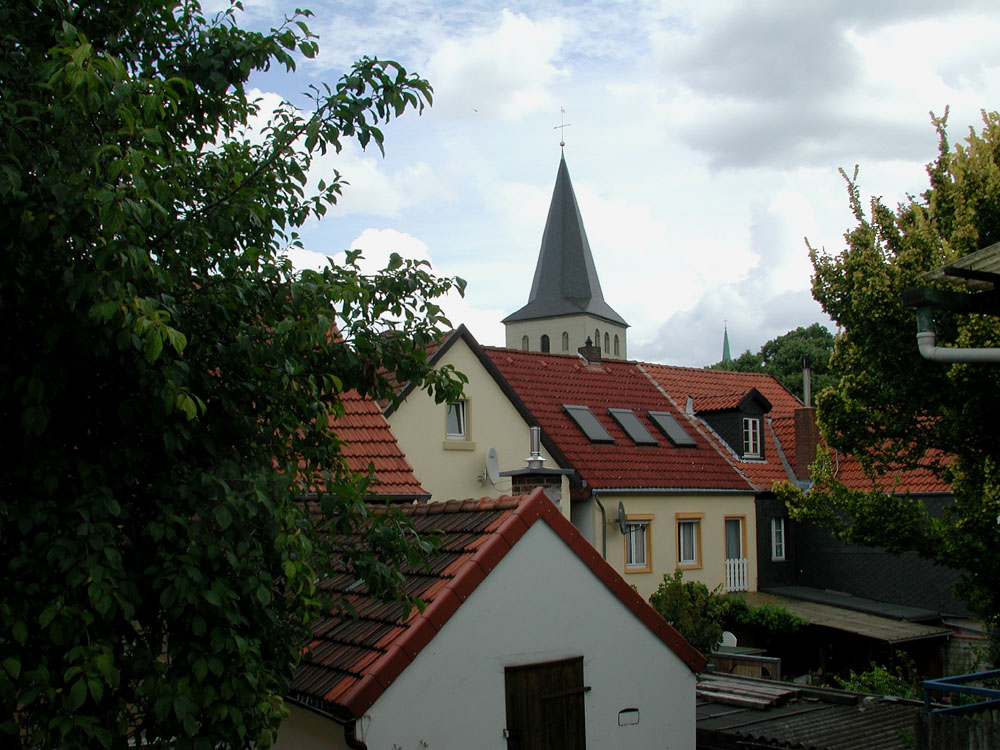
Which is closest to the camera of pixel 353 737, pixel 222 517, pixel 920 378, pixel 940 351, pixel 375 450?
pixel 222 517

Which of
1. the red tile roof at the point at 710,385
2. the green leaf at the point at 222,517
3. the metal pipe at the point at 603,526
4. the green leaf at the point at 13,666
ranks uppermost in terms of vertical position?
the red tile roof at the point at 710,385

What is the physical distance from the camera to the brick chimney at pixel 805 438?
29047mm

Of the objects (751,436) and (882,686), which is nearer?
(882,686)

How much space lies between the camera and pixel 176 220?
5734 millimetres

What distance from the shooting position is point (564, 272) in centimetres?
8362

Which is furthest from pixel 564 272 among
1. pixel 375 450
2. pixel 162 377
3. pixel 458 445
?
pixel 162 377

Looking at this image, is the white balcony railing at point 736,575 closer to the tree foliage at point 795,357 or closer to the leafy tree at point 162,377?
the leafy tree at point 162,377

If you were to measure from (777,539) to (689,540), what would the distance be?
11.6ft

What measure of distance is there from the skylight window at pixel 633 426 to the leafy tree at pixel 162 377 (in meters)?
20.9

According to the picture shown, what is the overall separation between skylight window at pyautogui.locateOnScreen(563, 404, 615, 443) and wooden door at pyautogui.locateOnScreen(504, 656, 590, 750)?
1642 cm

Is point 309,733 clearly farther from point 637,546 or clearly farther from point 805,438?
point 805,438

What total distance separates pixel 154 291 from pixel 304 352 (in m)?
1.04

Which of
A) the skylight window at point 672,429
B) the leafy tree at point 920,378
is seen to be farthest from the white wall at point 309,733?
the skylight window at point 672,429

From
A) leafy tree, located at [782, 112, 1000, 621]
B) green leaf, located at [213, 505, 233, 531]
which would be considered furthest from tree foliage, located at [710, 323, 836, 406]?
green leaf, located at [213, 505, 233, 531]
